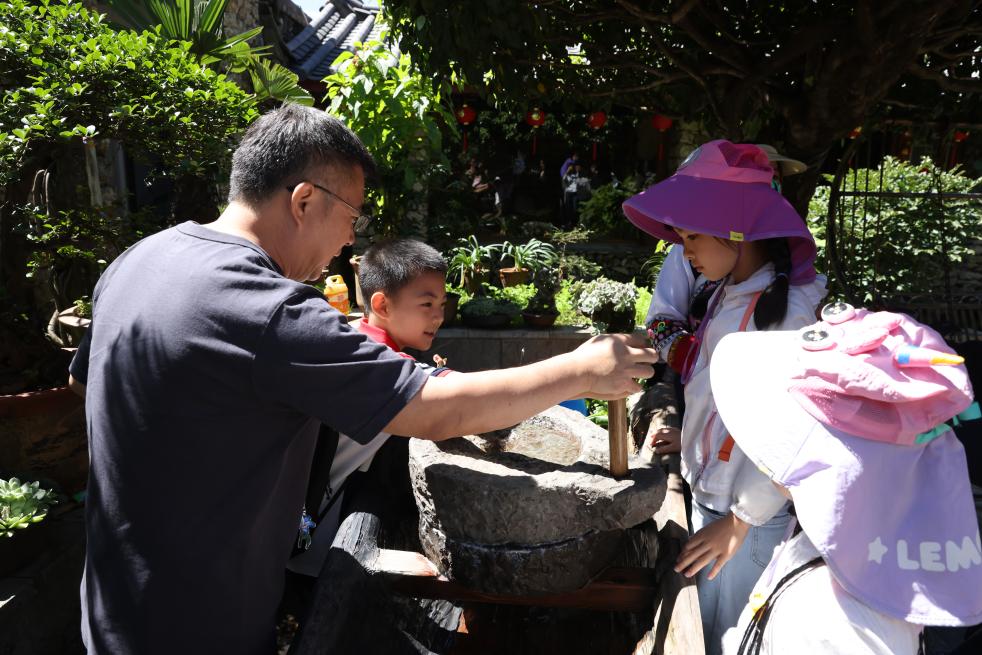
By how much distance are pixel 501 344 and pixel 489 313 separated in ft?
0.91

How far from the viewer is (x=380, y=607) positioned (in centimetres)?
164

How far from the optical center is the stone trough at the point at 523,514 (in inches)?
57.2

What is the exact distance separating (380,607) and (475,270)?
502 centimetres

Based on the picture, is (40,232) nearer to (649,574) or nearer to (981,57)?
(649,574)

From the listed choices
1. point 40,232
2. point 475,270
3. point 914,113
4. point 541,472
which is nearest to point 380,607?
point 541,472

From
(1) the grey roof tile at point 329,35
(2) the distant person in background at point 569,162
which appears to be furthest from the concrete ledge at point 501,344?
(2) the distant person in background at point 569,162

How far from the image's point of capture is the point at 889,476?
1163mm

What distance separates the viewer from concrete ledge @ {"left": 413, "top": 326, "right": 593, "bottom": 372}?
552cm

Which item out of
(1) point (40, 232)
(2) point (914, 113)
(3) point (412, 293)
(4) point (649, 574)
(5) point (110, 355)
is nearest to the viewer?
(5) point (110, 355)

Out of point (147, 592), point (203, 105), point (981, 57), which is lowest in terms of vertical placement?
point (147, 592)

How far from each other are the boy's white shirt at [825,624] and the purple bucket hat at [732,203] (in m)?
0.86

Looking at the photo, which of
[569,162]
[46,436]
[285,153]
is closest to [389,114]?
[46,436]

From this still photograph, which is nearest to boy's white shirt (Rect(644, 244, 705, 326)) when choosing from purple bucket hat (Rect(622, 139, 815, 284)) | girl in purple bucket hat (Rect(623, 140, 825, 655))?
girl in purple bucket hat (Rect(623, 140, 825, 655))

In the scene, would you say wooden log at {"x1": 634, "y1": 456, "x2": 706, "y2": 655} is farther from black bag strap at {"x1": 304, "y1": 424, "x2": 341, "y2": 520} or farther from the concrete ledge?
the concrete ledge
